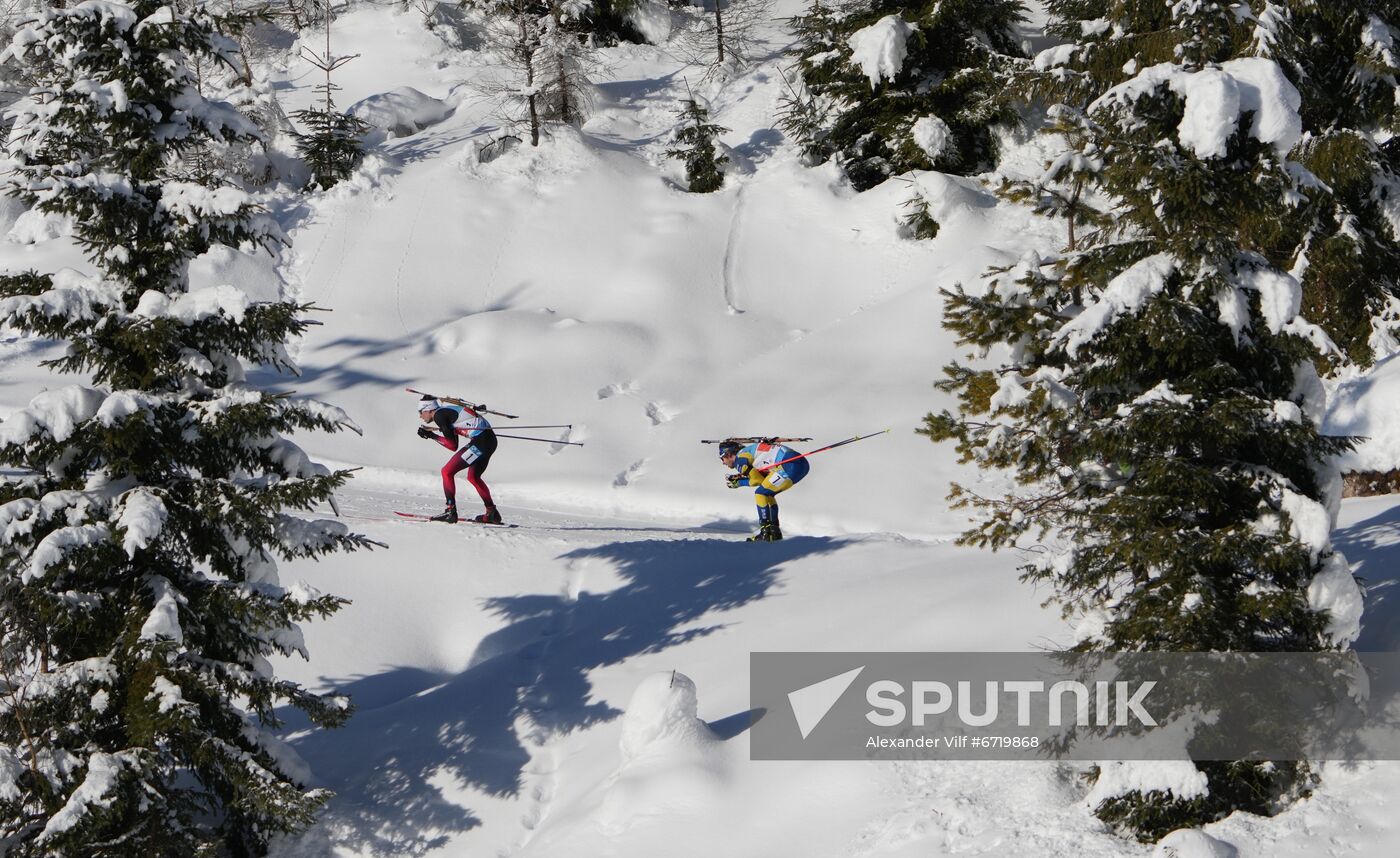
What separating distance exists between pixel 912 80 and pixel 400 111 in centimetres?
1445

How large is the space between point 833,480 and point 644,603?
737 cm

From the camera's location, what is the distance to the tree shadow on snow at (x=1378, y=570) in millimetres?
9094

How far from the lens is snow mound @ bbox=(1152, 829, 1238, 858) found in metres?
7.24

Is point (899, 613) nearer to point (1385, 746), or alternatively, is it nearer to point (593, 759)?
point (593, 759)

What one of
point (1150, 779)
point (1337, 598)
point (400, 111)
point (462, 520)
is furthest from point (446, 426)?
point (400, 111)

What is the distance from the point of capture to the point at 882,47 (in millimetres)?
28578

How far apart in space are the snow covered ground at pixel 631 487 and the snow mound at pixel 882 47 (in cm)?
268

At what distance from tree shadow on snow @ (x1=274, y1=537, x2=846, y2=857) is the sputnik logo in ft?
1.75

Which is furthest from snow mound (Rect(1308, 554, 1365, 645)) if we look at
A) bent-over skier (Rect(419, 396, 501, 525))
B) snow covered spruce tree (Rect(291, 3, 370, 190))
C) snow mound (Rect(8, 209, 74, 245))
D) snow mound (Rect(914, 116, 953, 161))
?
snow covered spruce tree (Rect(291, 3, 370, 190))

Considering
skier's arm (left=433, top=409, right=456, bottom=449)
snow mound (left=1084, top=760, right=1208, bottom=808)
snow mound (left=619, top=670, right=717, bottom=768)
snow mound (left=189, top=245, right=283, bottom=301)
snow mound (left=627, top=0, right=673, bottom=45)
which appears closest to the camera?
snow mound (left=1084, top=760, right=1208, bottom=808)

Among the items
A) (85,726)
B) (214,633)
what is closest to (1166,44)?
(214,633)

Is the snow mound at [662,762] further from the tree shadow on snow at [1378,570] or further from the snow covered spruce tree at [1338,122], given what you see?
the snow covered spruce tree at [1338,122]

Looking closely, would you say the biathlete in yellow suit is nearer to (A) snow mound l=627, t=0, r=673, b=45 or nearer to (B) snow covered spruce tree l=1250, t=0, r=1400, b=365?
(B) snow covered spruce tree l=1250, t=0, r=1400, b=365

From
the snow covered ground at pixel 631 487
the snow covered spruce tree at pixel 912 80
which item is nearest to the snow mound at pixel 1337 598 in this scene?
the snow covered ground at pixel 631 487
